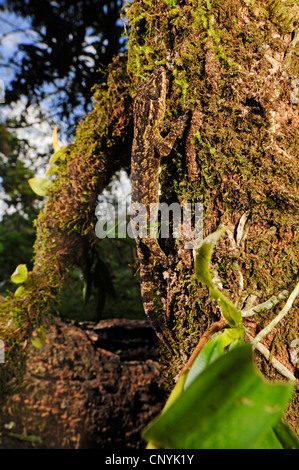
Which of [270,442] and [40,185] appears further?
[40,185]

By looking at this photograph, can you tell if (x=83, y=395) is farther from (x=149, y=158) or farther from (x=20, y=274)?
(x=149, y=158)

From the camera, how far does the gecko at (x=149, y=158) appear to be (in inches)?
38.9

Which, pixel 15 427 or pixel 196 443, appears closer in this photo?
pixel 196 443

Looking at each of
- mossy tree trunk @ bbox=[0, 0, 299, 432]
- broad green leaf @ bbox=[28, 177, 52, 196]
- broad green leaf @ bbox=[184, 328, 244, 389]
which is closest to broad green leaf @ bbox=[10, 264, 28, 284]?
broad green leaf @ bbox=[28, 177, 52, 196]

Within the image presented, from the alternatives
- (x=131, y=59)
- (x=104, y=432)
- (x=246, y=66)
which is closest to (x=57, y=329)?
(x=104, y=432)

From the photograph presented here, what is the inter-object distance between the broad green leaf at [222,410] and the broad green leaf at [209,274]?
0.60 ft

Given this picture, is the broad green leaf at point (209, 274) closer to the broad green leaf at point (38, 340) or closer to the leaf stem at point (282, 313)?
the leaf stem at point (282, 313)

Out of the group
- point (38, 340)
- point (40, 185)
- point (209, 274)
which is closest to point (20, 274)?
point (38, 340)

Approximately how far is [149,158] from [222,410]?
3.45 ft

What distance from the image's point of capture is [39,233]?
5.57 feet

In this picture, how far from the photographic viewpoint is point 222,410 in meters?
0.33

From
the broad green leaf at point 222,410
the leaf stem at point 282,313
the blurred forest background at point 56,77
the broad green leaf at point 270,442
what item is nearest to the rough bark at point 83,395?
the blurred forest background at point 56,77

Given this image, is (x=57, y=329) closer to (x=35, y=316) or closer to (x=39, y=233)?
(x=35, y=316)

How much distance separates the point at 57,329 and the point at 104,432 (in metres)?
0.88
